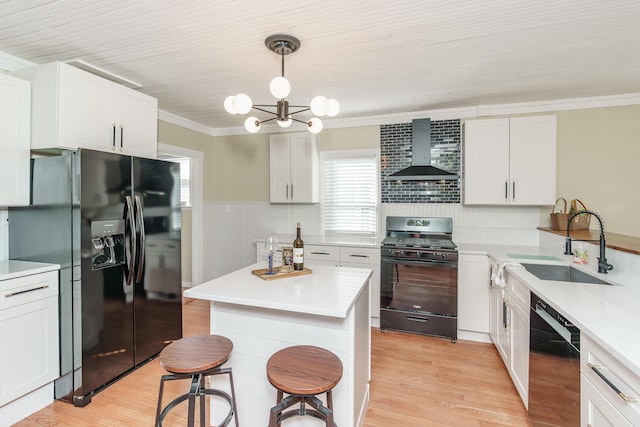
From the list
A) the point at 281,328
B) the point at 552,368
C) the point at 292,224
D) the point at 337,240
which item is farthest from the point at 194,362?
the point at 292,224

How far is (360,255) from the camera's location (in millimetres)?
3475

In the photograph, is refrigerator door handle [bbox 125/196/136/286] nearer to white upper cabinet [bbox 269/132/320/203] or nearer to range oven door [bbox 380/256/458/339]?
white upper cabinet [bbox 269/132/320/203]

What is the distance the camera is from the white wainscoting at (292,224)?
3.50 m

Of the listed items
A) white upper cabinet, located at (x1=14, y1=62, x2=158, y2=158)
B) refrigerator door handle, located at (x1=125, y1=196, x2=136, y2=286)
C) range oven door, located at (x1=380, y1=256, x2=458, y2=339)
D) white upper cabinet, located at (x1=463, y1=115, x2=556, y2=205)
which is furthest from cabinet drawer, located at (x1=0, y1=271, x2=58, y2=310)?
white upper cabinet, located at (x1=463, y1=115, x2=556, y2=205)

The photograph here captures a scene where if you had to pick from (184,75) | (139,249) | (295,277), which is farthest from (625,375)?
(184,75)

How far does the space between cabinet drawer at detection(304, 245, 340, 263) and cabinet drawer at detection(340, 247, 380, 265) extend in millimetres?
73

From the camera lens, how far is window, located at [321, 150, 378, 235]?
13.3 ft

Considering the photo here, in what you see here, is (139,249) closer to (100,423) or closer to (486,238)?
(100,423)

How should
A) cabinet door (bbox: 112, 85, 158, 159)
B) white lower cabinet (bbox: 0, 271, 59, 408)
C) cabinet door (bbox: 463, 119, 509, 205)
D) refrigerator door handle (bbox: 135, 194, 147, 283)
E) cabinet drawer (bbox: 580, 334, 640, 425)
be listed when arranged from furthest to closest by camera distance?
cabinet door (bbox: 463, 119, 509, 205), cabinet door (bbox: 112, 85, 158, 159), refrigerator door handle (bbox: 135, 194, 147, 283), white lower cabinet (bbox: 0, 271, 59, 408), cabinet drawer (bbox: 580, 334, 640, 425)

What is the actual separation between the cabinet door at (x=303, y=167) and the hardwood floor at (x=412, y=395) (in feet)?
6.66

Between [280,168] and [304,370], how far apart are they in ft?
9.99

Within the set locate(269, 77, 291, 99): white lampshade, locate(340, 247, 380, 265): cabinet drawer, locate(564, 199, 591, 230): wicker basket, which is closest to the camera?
locate(269, 77, 291, 99): white lampshade

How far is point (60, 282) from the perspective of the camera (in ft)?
7.13

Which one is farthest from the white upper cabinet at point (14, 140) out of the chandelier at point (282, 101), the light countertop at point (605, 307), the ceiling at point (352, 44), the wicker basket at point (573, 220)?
the wicker basket at point (573, 220)
